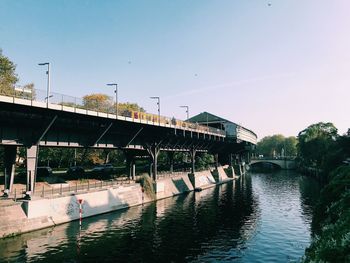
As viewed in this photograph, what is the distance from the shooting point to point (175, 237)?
31.7m

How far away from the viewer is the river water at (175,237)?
2612 centimetres

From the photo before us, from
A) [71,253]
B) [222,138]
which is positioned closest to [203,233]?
[71,253]

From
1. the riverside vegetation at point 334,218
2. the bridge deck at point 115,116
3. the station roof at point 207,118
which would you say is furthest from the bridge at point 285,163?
the bridge deck at point 115,116

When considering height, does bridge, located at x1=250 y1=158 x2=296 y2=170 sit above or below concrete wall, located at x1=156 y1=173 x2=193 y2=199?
above

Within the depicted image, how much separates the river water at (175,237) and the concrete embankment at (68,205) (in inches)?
48.6

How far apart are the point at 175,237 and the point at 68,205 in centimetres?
1521

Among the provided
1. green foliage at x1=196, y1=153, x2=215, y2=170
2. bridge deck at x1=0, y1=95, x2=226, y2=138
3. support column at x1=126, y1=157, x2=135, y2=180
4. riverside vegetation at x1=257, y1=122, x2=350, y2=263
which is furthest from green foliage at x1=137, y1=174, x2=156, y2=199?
green foliage at x1=196, y1=153, x2=215, y2=170

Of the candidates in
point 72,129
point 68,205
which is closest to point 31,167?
point 68,205

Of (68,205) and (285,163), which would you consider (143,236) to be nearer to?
(68,205)

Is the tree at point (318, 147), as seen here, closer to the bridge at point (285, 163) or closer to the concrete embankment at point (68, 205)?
the bridge at point (285, 163)

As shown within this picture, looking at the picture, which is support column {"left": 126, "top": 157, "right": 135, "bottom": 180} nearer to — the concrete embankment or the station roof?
the concrete embankment

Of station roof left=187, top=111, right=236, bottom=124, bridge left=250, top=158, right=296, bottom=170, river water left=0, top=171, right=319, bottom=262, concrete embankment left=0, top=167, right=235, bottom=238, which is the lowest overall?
river water left=0, top=171, right=319, bottom=262

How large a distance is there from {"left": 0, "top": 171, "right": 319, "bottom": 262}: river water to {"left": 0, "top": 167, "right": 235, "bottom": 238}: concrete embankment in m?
1.23

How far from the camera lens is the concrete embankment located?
31.6 metres
